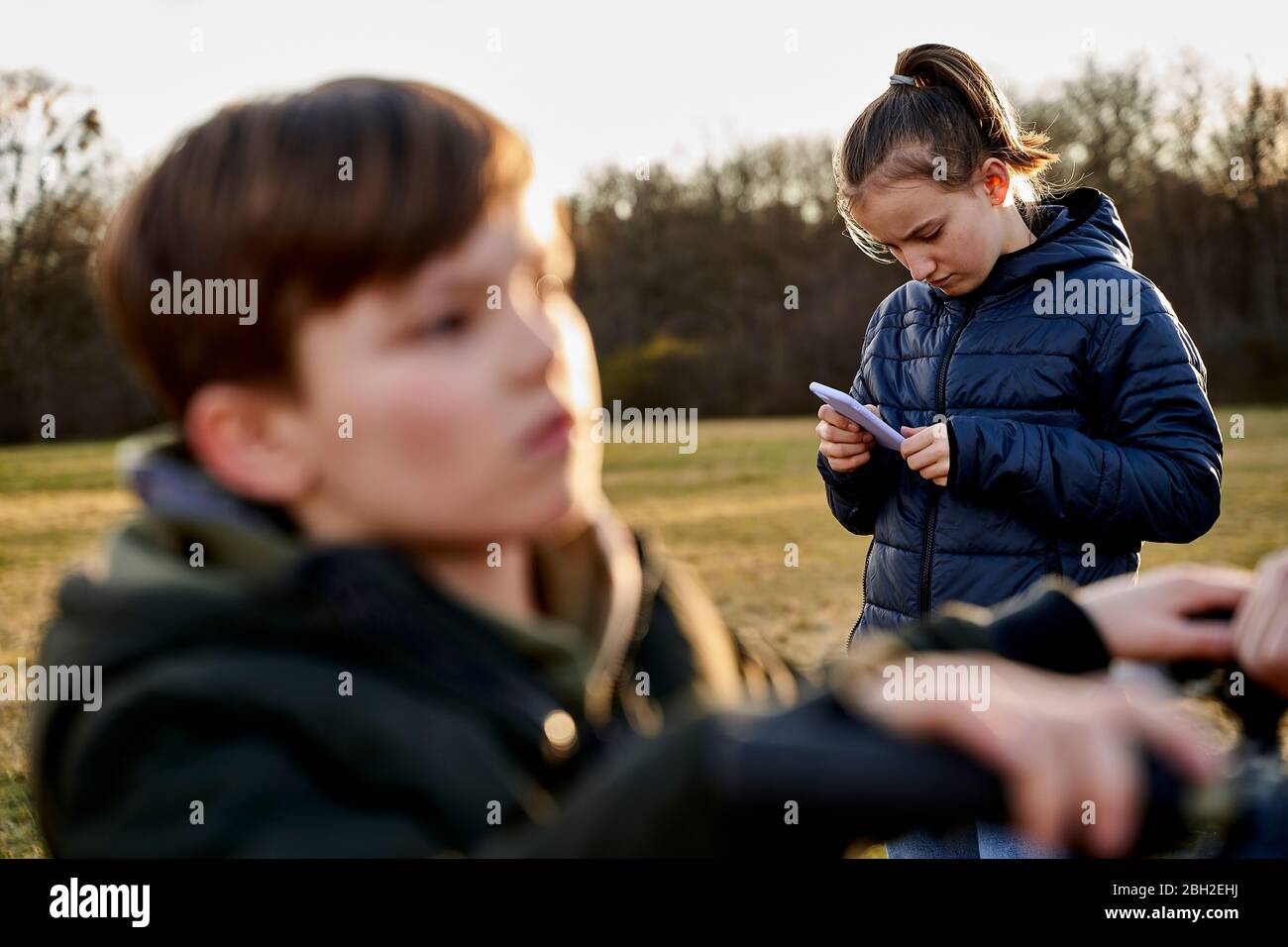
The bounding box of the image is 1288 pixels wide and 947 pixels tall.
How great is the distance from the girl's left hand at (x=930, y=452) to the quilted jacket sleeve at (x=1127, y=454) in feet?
0.08

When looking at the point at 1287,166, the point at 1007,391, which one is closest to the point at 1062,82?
the point at 1287,166

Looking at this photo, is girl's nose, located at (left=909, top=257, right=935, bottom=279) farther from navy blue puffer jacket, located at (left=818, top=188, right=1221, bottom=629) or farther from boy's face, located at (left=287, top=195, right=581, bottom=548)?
boy's face, located at (left=287, top=195, right=581, bottom=548)

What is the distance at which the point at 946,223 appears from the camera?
2.44m

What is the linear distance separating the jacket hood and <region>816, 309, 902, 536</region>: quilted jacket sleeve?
0.37 meters

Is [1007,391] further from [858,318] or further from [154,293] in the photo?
[858,318]

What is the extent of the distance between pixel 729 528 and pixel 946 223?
345 inches

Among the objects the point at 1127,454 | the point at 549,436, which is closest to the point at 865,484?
the point at 1127,454

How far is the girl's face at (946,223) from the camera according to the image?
2445 mm

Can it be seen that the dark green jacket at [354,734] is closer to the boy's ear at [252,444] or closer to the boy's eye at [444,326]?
the boy's ear at [252,444]

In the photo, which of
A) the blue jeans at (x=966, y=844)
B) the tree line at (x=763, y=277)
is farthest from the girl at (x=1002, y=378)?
the tree line at (x=763, y=277)

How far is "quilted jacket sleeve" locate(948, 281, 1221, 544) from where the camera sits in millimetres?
2332

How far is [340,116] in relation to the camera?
92 centimetres
